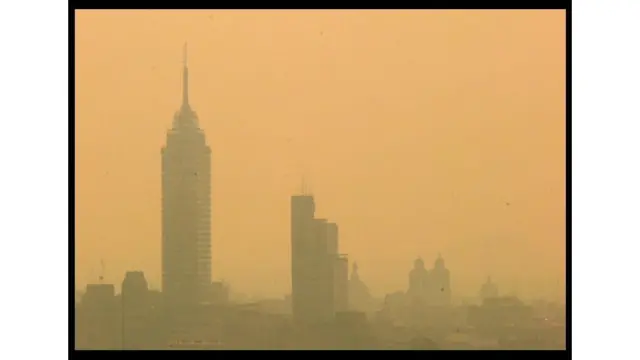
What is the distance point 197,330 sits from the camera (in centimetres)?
201

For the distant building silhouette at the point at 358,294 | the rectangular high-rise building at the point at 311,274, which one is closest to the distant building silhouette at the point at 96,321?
the rectangular high-rise building at the point at 311,274

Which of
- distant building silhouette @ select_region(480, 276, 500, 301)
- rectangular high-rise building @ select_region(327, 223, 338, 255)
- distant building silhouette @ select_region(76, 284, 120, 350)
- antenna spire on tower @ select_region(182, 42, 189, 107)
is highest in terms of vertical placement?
antenna spire on tower @ select_region(182, 42, 189, 107)

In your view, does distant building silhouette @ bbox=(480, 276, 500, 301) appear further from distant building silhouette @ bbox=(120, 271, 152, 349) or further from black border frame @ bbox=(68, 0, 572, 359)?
distant building silhouette @ bbox=(120, 271, 152, 349)

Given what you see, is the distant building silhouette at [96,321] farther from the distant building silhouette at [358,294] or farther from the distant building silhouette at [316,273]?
the distant building silhouette at [358,294]

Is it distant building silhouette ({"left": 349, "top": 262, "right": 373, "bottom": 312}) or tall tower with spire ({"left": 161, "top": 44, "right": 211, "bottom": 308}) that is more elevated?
tall tower with spire ({"left": 161, "top": 44, "right": 211, "bottom": 308})

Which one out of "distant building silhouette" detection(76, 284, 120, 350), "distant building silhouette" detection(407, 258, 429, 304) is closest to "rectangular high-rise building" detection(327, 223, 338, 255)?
"distant building silhouette" detection(407, 258, 429, 304)

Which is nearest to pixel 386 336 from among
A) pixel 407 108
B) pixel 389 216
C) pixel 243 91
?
pixel 389 216

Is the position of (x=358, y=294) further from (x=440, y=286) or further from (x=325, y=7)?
(x=325, y=7)

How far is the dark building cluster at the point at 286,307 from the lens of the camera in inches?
79.4

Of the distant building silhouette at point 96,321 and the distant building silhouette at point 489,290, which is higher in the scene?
the distant building silhouette at point 489,290

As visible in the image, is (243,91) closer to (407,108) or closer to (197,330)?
(407,108)

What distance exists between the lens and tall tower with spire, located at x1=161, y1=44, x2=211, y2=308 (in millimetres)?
2023

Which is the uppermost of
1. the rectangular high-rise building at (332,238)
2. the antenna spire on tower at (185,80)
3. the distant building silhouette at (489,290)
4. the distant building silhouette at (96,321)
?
the antenna spire on tower at (185,80)

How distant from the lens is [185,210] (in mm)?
2039
